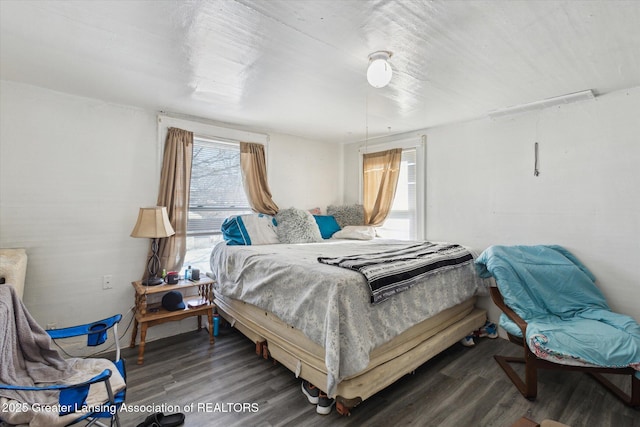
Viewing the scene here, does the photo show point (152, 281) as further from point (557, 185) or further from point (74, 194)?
point (557, 185)

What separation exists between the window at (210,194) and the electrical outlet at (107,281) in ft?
2.37

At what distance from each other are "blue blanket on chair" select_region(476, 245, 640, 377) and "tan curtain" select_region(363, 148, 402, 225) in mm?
1659

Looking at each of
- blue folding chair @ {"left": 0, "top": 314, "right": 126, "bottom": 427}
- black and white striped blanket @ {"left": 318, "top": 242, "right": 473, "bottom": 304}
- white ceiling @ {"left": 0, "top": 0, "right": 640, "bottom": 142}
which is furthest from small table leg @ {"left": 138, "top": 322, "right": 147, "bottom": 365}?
white ceiling @ {"left": 0, "top": 0, "right": 640, "bottom": 142}

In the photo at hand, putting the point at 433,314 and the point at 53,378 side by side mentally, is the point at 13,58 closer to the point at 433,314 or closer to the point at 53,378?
the point at 53,378

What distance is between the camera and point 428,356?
2.44m

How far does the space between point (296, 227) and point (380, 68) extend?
6.98 ft

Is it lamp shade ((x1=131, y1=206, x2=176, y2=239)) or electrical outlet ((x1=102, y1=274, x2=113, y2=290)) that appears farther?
electrical outlet ((x1=102, y1=274, x2=113, y2=290))

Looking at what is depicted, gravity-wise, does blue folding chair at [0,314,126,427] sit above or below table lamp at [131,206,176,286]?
below

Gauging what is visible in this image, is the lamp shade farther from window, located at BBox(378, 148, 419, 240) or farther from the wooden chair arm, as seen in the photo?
the wooden chair arm

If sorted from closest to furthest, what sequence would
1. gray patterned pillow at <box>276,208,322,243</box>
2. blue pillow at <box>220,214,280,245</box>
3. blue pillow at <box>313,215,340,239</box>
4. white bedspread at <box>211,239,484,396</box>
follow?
white bedspread at <box>211,239,484,396</box>
blue pillow at <box>220,214,280,245</box>
gray patterned pillow at <box>276,208,322,243</box>
blue pillow at <box>313,215,340,239</box>

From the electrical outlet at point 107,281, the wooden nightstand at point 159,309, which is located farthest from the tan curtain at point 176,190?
the electrical outlet at point 107,281

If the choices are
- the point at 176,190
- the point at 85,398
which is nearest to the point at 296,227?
the point at 176,190

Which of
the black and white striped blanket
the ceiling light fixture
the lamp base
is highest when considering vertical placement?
the ceiling light fixture

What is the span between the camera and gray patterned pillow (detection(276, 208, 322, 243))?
358 cm
